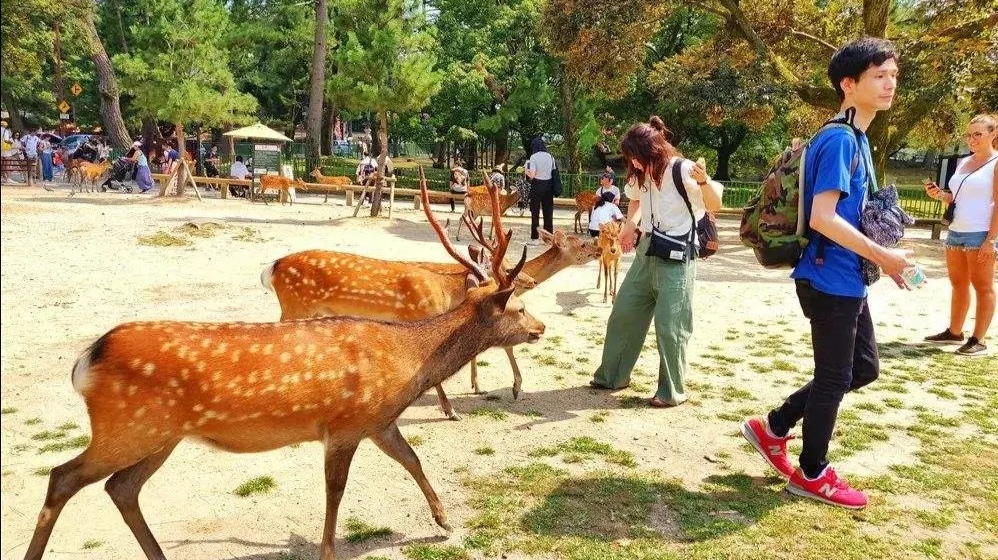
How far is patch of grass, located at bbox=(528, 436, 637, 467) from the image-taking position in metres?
4.31

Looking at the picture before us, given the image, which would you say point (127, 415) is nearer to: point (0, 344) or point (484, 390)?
point (0, 344)

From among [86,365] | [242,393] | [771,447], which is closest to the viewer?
[86,365]

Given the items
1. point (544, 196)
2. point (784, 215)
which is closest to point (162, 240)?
point (544, 196)

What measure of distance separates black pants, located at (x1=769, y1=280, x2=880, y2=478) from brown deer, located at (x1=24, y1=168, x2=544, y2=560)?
1.73 m

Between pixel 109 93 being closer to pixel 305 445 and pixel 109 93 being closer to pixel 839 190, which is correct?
pixel 305 445

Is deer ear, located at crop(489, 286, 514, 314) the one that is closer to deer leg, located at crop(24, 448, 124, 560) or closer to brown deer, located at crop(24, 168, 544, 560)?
brown deer, located at crop(24, 168, 544, 560)

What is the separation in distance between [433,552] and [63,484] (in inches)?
58.4

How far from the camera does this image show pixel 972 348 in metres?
6.77

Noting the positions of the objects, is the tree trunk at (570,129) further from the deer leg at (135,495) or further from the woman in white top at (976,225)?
the deer leg at (135,495)

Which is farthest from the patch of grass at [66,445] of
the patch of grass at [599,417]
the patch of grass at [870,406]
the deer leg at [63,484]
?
the patch of grass at [870,406]

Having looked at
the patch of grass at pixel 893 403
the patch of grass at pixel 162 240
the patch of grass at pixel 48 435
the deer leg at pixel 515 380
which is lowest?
the patch of grass at pixel 893 403

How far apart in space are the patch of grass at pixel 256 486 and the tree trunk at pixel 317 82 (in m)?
23.9

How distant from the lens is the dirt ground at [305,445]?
3459 mm

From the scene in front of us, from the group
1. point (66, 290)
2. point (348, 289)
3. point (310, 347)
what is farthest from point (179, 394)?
point (66, 290)
